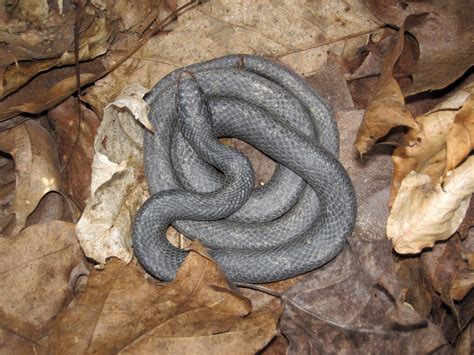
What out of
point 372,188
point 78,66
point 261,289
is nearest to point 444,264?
point 372,188

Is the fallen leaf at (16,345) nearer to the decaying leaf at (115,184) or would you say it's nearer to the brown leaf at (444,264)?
the decaying leaf at (115,184)

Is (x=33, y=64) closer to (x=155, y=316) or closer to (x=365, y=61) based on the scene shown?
(x=155, y=316)

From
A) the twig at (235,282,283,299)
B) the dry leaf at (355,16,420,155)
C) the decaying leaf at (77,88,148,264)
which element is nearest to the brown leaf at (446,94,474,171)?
the dry leaf at (355,16,420,155)

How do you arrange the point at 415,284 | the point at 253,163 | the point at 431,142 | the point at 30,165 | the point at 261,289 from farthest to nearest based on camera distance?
the point at 253,163 < the point at 30,165 < the point at 261,289 < the point at 415,284 < the point at 431,142

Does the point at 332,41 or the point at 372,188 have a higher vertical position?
the point at 332,41

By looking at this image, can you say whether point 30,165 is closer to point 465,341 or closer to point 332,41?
point 332,41

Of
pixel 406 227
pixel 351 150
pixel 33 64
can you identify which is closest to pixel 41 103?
pixel 33 64

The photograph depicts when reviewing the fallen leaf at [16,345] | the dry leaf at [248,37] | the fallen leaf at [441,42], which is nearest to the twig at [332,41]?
the dry leaf at [248,37]

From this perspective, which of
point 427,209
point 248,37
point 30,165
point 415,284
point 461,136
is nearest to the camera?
point 461,136

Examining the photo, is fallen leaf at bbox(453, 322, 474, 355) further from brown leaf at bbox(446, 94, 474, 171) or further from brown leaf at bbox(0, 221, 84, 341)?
brown leaf at bbox(0, 221, 84, 341)
